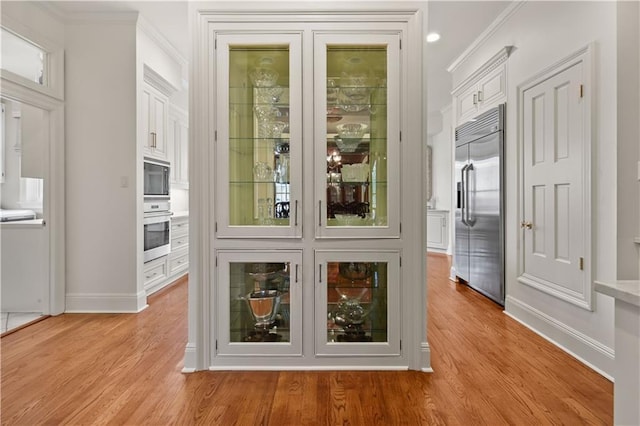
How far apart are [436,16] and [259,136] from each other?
2.40 meters

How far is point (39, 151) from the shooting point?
3.17 metres

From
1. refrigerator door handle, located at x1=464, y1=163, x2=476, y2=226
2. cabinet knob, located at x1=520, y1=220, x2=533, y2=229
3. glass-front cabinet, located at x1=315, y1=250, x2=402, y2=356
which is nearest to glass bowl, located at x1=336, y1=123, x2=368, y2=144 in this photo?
glass-front cabinet, located at x1=315, y1=250, x2=402, y2=356

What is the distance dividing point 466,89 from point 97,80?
427 cm

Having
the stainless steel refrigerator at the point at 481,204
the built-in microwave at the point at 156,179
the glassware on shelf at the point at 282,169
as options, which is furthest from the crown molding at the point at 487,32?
the built-in microwave at the point at 156,179

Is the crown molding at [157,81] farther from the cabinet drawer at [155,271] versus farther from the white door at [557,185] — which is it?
the white door at [557,185]

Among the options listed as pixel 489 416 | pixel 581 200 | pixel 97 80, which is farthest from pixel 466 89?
pixel 97 80

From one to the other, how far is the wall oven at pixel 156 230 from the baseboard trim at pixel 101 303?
47 centimetres

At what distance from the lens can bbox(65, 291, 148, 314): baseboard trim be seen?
3.29 meters

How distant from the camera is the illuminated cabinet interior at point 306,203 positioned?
2107 millimetres

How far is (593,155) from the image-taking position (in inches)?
86.7

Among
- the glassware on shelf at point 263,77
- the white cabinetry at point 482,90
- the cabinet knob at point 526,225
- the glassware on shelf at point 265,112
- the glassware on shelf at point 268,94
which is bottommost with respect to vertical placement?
the cabinet knob at point 526,225

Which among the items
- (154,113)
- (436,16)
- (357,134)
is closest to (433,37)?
(436,16)

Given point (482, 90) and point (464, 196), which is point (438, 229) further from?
point (482, 90)

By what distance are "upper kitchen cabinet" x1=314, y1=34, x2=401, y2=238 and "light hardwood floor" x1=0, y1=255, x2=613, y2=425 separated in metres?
0.94
